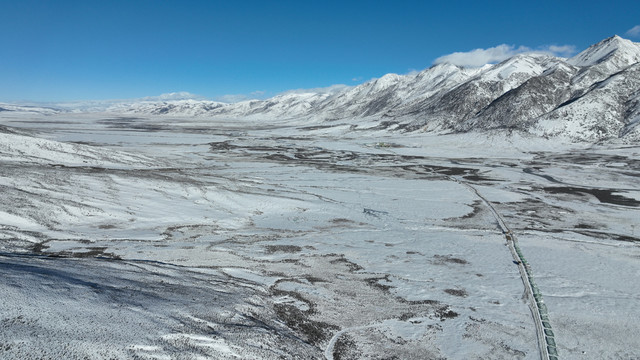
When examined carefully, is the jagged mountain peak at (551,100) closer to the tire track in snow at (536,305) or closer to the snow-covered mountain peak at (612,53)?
the snow-covered mountain peak at (612,53)

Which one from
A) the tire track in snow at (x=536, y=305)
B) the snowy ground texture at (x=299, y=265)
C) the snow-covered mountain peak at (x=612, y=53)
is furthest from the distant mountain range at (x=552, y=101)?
the tire track in snow at (x=536, y=305)

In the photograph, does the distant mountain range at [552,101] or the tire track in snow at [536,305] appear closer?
the tire track in snow at [536,305]

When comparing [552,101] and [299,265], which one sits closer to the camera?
[299,265]

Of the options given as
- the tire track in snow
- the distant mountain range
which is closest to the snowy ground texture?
the tire track in snow

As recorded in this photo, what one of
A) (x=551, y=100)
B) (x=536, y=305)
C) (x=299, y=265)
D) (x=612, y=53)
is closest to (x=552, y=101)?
(x=551, y=100)

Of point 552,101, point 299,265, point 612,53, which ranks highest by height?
point 612,53

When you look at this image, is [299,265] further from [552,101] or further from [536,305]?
[552,101]

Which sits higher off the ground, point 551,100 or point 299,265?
point 551,100

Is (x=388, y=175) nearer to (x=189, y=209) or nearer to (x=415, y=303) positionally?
(x=189, y=209)
